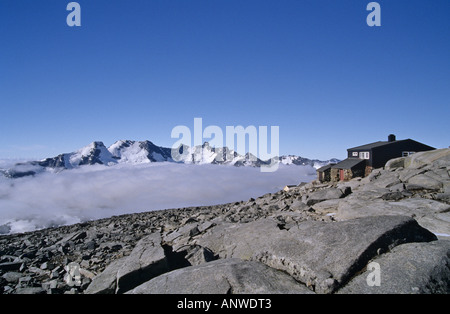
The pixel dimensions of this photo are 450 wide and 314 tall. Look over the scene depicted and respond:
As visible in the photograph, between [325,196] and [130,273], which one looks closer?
[130,273]

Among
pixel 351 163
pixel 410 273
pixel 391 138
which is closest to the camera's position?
pixel 410 273

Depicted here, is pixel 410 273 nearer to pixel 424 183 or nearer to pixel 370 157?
pixel 424 183

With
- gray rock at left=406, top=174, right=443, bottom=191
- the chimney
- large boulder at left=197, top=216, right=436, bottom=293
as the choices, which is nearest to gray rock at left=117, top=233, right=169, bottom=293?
large boulder at left=197, top=216, right=436, bottom=293

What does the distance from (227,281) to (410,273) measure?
4.95 meters

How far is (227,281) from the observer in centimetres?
663

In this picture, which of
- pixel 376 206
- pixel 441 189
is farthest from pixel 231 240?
pixel 441 189

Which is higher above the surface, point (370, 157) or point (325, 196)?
point (370, 157)

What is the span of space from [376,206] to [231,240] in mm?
8965

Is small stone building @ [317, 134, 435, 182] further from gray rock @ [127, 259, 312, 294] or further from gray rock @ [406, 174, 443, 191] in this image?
gray rock @ [127, 259, 312, 294]

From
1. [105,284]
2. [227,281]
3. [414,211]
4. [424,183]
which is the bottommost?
[105,284]

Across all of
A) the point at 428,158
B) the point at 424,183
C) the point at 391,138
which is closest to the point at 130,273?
the point at 424,183

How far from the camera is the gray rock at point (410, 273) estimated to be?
18.8 feet
